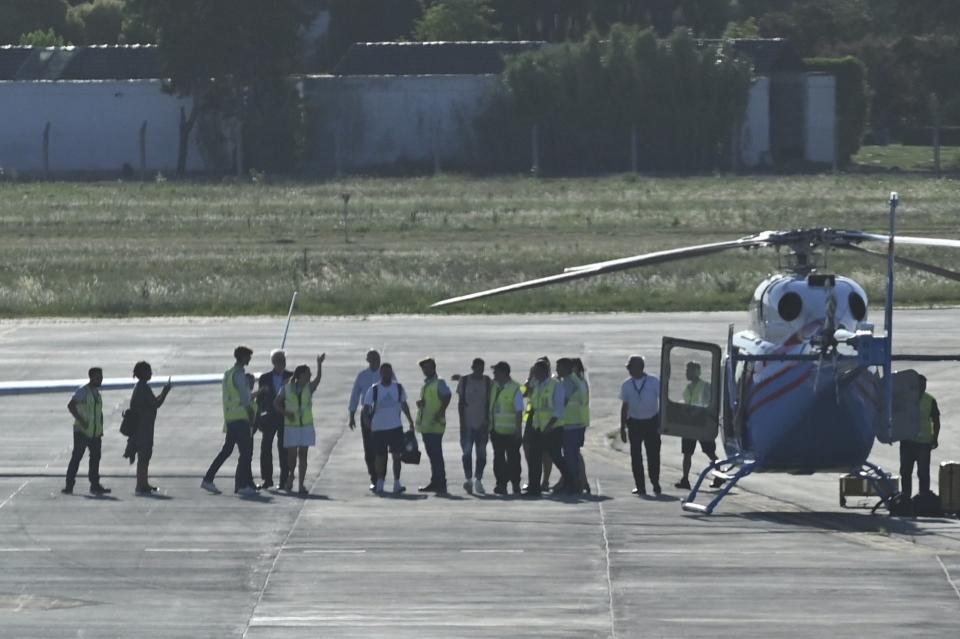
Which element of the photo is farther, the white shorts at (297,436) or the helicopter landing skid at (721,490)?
the white shorts at (297,436)

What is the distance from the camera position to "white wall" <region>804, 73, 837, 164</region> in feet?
332

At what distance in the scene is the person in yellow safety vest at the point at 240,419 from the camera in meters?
22.0

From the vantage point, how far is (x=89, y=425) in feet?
72.8

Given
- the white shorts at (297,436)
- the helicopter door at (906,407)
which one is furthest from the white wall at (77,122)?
the helicopter door at (906,407)

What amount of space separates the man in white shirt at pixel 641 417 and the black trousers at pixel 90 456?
6.37m

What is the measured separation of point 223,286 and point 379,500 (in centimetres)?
2680

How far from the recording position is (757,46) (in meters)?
104

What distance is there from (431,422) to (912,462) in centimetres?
567

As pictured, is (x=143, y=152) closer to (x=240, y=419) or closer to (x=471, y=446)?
(x=240, y=419)

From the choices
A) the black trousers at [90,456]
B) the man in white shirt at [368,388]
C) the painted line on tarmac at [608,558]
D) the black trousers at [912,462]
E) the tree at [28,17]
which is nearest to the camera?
the painted line on tarmac at [608,558]

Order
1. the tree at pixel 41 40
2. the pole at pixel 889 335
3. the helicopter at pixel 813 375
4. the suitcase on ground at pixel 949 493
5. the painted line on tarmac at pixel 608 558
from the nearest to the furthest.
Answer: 1. the painted line on tarmac at pixel 608 558
2. the pole at pixel 889 335
3. the helicopter at pixel 813 375
4. the suitcase on ground at pixel 949 493
5. the tree at pixel 41 40

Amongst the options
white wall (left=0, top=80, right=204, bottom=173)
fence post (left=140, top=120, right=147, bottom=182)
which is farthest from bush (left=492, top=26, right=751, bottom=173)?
white wall (left=0, top=80, right=204, bottom=173)

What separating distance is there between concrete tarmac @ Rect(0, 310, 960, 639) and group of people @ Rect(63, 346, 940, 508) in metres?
0.39

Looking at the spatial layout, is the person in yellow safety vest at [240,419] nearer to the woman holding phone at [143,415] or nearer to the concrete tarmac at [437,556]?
the concrete tarmac at [437,556]
